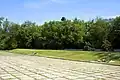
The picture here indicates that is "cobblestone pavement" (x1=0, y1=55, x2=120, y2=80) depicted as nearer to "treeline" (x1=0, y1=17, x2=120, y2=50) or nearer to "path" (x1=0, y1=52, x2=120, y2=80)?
"path" (x1=0, y1=52, x2=120, y2=80)

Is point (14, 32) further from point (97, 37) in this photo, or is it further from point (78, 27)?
point (97, 37)

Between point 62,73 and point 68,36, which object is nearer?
point 62,73

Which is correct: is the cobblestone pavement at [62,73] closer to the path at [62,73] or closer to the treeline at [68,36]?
the path at [62,73]

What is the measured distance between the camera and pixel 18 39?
181 feet

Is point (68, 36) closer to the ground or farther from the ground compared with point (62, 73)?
farther from the ground

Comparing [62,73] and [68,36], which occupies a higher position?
[68,36]

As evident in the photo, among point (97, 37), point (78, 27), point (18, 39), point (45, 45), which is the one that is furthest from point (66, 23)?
point (18, 39)

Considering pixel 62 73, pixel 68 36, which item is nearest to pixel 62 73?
pixel 62 73

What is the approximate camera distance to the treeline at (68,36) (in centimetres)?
3416

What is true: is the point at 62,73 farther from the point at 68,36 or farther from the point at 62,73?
the point at 68,36

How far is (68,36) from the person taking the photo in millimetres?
44219

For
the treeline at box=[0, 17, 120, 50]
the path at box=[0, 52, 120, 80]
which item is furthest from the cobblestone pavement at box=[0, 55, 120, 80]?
the treeline at box=[0, 17, 120, 50]

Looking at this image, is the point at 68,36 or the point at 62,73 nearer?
the point at 62,73

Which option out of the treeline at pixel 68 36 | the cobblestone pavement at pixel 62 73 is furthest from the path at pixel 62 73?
the treeline at pixel 68 36
